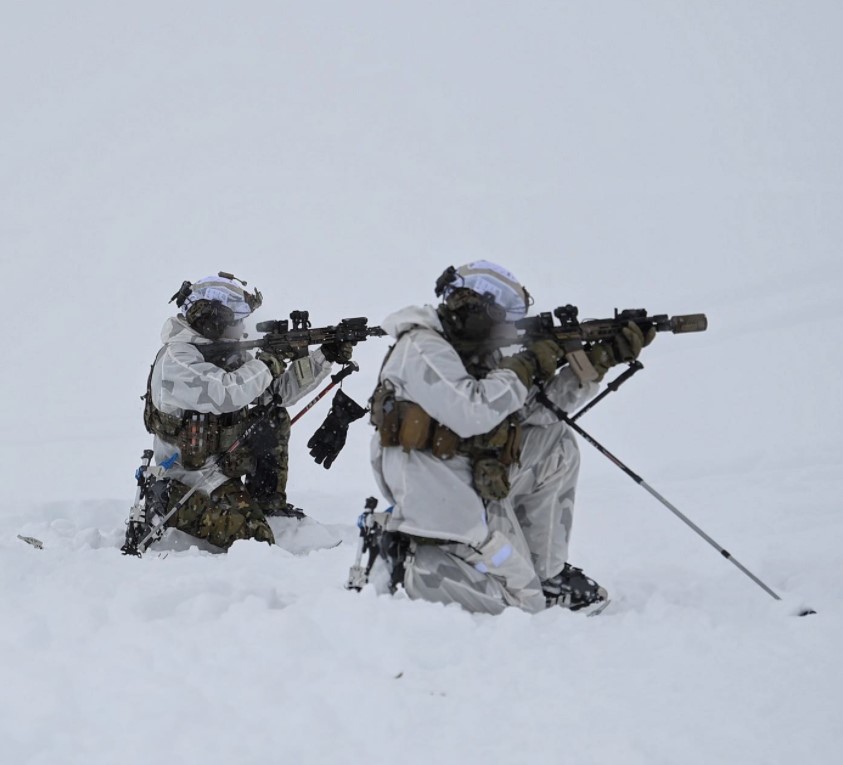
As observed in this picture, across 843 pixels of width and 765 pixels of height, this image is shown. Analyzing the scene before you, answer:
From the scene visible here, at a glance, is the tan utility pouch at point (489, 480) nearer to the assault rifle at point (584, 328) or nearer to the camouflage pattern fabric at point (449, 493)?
the camouflage pattern fabric at point (449, 493)

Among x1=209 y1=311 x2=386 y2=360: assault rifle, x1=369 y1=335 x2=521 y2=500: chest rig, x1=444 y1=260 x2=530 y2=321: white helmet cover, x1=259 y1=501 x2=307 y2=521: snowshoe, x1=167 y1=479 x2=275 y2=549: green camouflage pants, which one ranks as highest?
x1=444 y1=260 x2=530 y2=321: white helmet cover

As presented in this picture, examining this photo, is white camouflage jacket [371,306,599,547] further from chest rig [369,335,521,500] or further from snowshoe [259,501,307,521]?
snowshoe [259,501,307,521]

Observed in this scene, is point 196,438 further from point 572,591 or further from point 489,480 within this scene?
point 572,591

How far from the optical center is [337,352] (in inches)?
291

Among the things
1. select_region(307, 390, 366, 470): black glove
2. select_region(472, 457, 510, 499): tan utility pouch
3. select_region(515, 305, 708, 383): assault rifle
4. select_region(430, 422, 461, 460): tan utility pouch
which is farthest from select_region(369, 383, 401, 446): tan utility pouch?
select_region(307, 390, 366, 470): black glove

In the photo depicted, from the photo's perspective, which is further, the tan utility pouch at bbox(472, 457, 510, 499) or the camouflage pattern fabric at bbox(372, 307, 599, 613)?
the tan utility pouch at bbox(472, 457, 510, 499)

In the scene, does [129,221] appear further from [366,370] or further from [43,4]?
[43,4]

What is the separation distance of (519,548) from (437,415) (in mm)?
791

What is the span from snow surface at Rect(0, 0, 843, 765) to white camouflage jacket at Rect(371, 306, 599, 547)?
20.3 inches

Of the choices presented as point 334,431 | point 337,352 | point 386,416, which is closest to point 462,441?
point 386,416

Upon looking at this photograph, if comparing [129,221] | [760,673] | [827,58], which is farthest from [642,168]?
[760,673]

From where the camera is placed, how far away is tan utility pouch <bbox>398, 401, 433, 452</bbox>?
4688mm

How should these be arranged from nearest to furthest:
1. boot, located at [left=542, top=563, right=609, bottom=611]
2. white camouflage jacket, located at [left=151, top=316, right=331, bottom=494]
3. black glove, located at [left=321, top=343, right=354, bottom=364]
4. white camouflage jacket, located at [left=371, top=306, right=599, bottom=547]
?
white camouflage jacket, located at [left=371, top=306, right=599, bottom=547]
boot, located at [left=542, top=563, right=609, bottom=611]
white camouflage jacket, located at [left=151, top=316, right=331, bottom=494]
black glove, located at [left=321, top=343, right=354, bottom=364]

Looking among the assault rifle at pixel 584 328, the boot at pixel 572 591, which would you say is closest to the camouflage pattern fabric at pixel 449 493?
the boot at pixel 572 591
